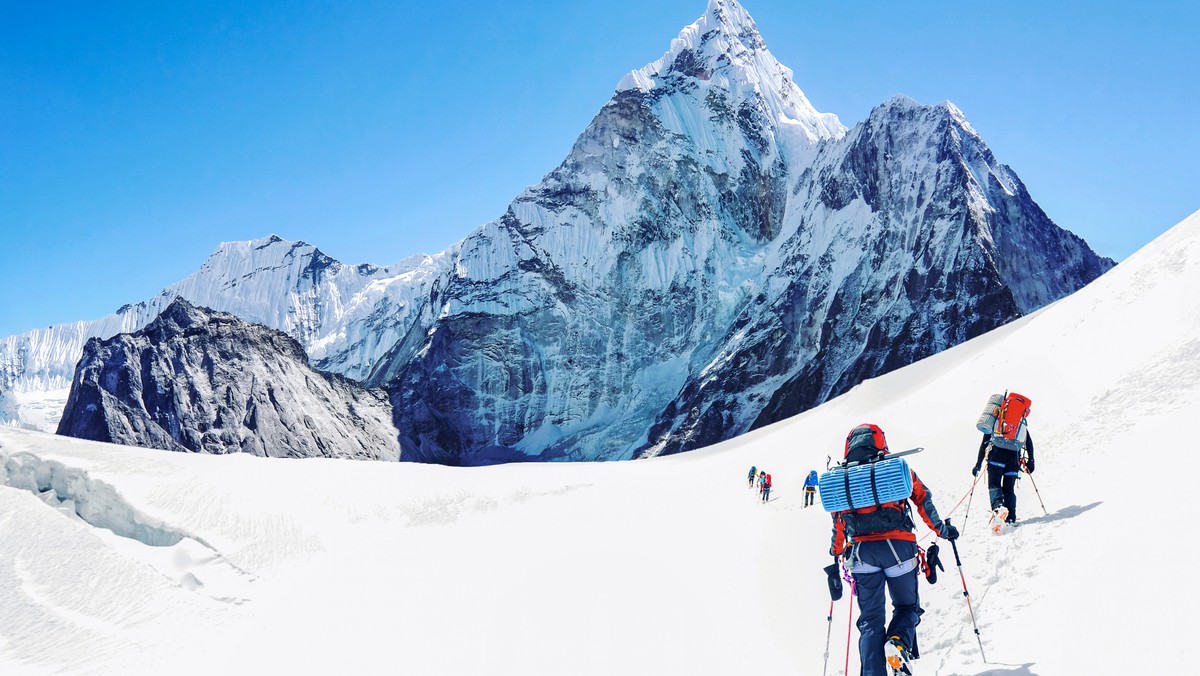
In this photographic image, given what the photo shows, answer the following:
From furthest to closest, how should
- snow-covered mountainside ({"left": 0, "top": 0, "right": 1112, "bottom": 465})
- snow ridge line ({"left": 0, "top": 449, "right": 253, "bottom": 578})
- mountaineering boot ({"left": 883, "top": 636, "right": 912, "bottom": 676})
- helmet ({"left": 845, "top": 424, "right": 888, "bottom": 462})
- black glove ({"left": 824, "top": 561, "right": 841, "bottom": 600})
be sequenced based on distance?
1. snow-covered mountainside ({"left": 0, "top": 0, "right": 1112, "bottom": 465})
2. snow ridge line ({"left": 0, "top": 449, "right": 253, "bottom": 578})
3. helmet ({"left": 845, "top": 424, "right": 888, "bottom": 462})
4. black glove ({"left": 824, "top": 561, "right": 841, "bottom": 600})
5. mountaineering boot ({"left": 883, "top": 636, "right": 912, "bottom": 676})

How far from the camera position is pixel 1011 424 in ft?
42.0

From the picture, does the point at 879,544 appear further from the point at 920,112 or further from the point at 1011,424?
the point at 920,112

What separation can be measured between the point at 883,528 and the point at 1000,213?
5693 inches

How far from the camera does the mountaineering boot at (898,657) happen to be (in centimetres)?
818

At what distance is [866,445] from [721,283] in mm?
173811

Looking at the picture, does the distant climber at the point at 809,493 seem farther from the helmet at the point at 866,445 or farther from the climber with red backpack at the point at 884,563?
the climber with red backpack at the point at 884,563

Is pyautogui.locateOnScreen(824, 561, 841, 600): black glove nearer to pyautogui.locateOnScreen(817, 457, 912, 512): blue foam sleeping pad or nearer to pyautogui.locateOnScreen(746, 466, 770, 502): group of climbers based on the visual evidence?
pyautogui.locateOnScreen(817, 457, 912, 512): blue foam sleeping pad

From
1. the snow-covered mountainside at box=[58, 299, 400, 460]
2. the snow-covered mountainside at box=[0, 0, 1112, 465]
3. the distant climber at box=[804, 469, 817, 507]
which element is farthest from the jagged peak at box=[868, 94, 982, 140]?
the distant climber at box=[804, 469, 817, 507]

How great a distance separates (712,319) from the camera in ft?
581

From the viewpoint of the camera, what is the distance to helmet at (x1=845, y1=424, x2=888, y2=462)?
9.14 meters

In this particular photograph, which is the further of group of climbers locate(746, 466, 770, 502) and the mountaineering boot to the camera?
group of climbers locate(746, 466, 770, 502)

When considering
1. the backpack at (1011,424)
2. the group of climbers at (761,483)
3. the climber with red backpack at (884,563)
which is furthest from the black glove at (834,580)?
the group of climbers at (761,483)

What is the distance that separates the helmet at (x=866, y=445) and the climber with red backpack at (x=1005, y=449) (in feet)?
13.8

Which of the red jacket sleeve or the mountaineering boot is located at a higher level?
the red jacket sleeve
